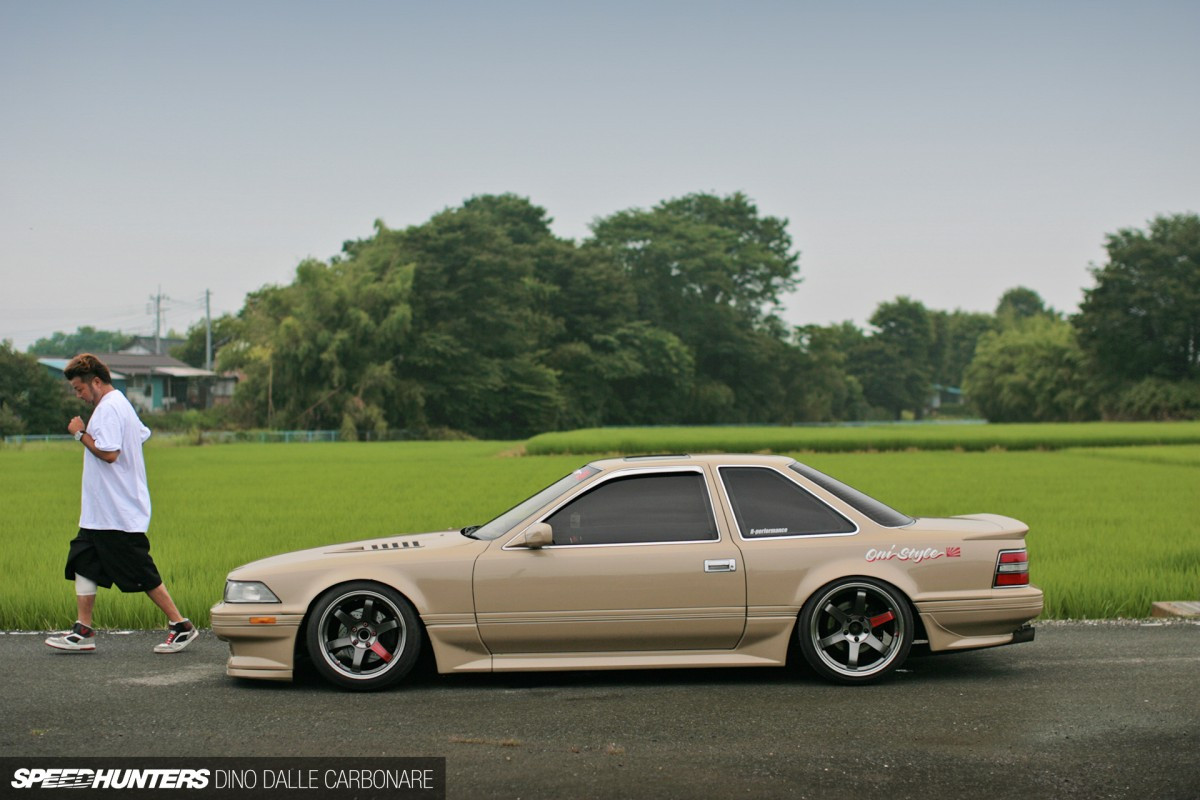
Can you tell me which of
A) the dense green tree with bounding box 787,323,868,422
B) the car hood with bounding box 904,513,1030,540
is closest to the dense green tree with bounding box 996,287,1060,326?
the dense green tree with bounding box 787,323,868,422

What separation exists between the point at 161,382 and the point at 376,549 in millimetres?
71192

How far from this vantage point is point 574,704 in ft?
20.6

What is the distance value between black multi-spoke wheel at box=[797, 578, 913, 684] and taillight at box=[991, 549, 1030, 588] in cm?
59

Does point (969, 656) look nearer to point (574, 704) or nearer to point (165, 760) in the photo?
point (574, 704)

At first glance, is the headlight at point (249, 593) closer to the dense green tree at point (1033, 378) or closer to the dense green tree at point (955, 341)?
the dense green tree at point (1033, 378)

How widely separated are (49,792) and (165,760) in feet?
1.59

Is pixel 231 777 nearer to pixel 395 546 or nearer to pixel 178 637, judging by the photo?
pixel 395 546

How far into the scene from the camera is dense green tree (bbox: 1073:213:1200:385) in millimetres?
83312

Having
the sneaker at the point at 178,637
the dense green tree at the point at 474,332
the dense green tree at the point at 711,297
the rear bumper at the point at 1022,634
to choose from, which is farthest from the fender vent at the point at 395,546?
the dense green tree at the point at 711,297

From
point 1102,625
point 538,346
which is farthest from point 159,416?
point 1102,625

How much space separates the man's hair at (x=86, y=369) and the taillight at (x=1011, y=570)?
579cm

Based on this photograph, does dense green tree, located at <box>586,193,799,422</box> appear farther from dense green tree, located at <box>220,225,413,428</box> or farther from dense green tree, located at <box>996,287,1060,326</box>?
dense green tree, located at <box>996,287,1060,326</box>

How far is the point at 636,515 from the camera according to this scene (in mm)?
6902

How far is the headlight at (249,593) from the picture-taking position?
22.0ft
